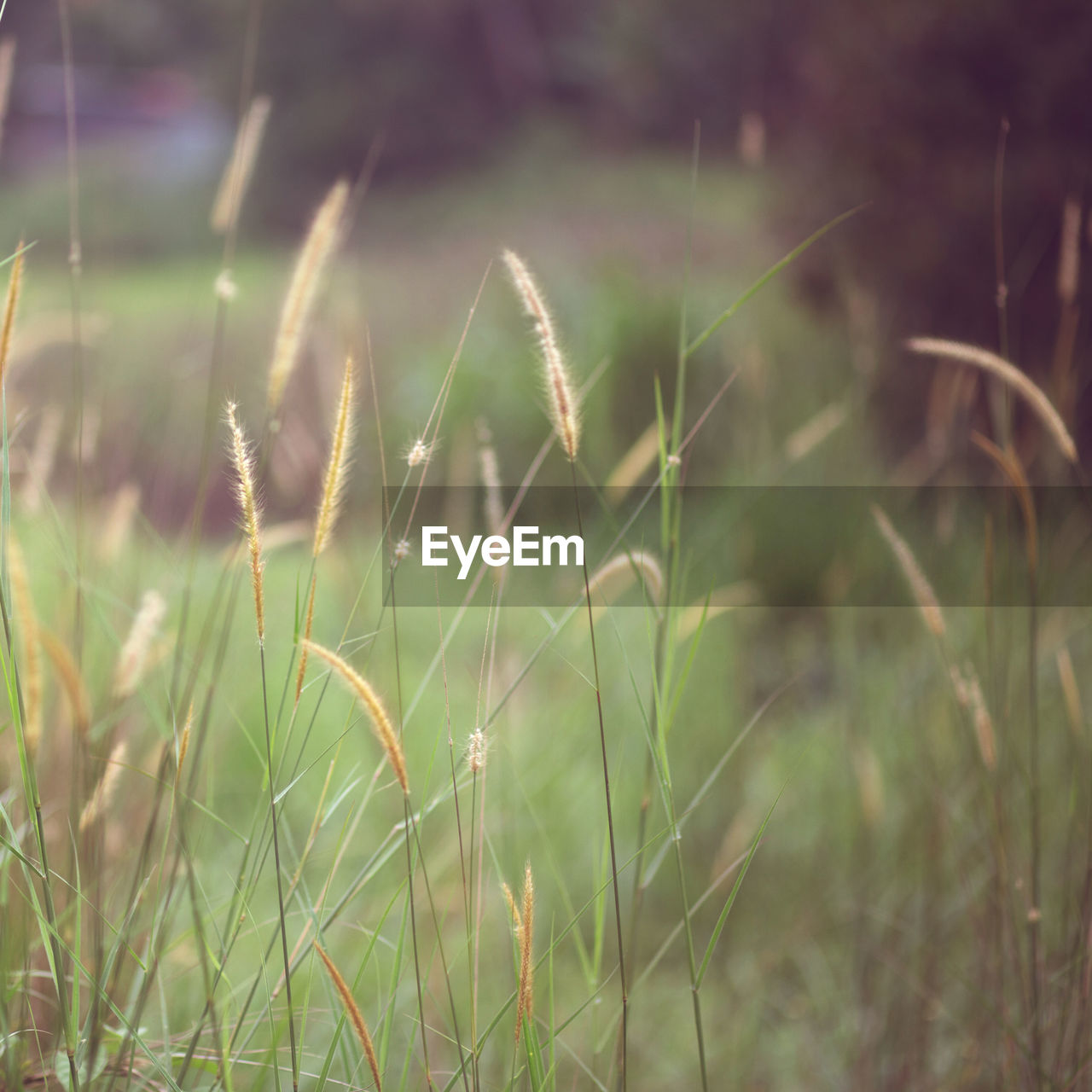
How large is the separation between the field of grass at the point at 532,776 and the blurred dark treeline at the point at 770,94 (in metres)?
0.24

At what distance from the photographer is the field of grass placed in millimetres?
506

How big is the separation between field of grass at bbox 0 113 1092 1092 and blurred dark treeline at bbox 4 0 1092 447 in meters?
0.24

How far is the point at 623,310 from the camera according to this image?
122 inches

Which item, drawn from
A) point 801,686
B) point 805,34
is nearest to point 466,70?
point 805,34

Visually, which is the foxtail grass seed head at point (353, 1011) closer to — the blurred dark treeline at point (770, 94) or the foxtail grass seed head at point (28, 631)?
the foxtail grass seed head at point (28, 631)

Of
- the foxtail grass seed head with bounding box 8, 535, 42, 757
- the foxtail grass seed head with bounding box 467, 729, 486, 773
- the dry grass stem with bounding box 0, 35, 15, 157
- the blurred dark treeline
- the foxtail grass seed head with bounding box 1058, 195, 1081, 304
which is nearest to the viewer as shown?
the foxtail grass seed head with bounding box 8, 535, 42, 757

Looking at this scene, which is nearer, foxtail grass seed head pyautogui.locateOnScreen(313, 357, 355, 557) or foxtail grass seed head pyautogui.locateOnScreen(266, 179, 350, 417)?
foxtail grass seed head pyautogui.locateOnScreen(313, 357, 355, 557)

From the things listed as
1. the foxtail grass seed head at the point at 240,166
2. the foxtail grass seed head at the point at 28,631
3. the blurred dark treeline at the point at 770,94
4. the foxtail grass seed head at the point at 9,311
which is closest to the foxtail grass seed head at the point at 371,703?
the foxtail grass seed head at the point at 28,631

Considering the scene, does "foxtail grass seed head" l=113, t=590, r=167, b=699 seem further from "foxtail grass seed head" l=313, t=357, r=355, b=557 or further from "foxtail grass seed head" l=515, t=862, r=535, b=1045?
"foxtail grass seed head" l=515, t=862, r=535, b=1045

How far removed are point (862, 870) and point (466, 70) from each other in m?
10.3

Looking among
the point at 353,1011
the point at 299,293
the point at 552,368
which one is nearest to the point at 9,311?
the point at 299,293

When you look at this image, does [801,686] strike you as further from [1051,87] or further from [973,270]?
[1051,87]

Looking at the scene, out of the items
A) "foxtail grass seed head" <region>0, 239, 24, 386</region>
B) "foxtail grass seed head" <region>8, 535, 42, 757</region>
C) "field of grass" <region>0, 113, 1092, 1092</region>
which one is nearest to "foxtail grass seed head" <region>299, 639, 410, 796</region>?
"field of grass" <region>0, 113, 1092, 1092</region>

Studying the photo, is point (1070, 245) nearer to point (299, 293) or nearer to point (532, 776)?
point (299, 293)
